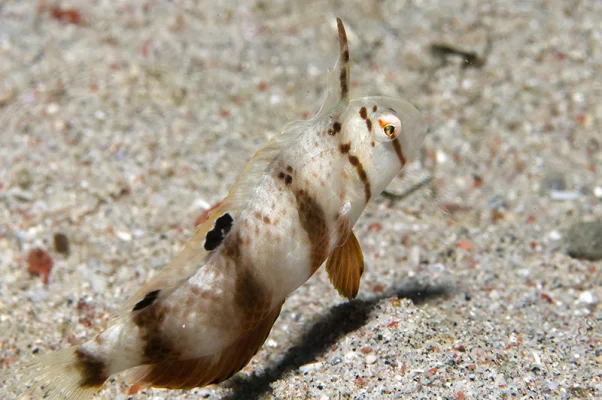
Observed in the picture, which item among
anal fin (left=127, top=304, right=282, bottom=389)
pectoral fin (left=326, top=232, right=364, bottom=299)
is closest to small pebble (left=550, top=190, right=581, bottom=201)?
pectoral fin (left=326, top=232, right=364, bottom=299)

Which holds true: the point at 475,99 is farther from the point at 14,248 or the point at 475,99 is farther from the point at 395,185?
the point at 14,248

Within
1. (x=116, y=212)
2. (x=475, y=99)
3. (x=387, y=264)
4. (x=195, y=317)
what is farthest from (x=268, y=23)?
(x=195, y=317)

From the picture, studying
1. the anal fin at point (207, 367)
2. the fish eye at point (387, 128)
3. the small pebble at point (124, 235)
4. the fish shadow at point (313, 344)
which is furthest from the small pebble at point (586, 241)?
the small pebble at point (124, 235)

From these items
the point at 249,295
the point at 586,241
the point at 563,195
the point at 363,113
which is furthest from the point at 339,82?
the point at 563,195

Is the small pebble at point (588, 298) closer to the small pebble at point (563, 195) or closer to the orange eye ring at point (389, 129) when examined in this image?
the small pebble at point (563, 195)

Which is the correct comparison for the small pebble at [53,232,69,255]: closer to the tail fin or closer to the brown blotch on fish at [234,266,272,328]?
the tail fin

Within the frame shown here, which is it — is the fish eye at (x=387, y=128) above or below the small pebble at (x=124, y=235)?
above

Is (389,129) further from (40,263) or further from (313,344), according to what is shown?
(40,263)
